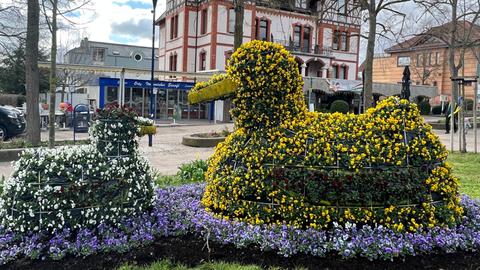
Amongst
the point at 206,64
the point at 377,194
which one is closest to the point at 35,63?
the point at 377,194

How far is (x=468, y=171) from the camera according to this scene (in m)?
11.1

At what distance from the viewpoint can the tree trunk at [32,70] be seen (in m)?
13.3

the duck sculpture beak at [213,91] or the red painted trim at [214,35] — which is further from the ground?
the red painted trim at [214,35]

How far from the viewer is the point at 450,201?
476 centimetres

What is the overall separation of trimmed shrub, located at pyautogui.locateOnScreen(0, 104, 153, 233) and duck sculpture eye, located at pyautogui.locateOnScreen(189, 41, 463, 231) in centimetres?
95

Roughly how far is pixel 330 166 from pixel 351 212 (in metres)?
0.50

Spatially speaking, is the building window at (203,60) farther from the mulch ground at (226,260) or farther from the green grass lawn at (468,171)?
the mulch ground at (226,260)

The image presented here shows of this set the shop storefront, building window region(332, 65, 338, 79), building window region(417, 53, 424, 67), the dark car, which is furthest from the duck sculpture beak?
building window region(417, 53, 424, 67)

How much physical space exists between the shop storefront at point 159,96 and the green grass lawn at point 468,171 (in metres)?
19.5

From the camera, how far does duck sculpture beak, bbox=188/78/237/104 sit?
491 cm

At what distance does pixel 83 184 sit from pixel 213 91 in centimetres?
168

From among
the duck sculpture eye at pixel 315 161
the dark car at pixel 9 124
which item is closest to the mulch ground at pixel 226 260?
the duck sculpture eye at pixel 315 161

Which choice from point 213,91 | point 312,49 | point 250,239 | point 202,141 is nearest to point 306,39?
point 312,49

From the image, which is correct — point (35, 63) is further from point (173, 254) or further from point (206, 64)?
point (206, 64)
